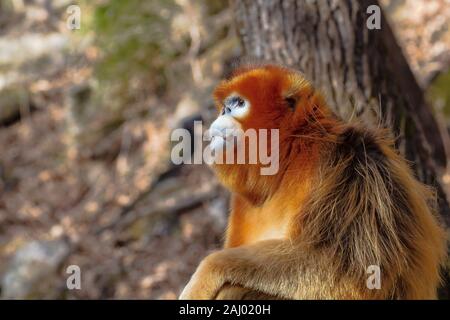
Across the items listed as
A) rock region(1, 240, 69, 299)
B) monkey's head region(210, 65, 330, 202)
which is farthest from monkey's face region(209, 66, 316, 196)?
rock region(1, 240, 69, 299)

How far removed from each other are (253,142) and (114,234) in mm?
5656

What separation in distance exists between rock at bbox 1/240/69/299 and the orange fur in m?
5.05

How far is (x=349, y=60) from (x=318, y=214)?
1792mm

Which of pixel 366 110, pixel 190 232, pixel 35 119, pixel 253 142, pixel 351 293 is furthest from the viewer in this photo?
pixel 35 119

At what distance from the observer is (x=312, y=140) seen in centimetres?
363

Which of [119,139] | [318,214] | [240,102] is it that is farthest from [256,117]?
[119,139]

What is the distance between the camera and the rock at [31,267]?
322 inches

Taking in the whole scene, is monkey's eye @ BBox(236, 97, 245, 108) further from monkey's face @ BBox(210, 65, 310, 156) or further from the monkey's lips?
the monkey's lips

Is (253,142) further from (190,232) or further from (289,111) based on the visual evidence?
(190,232)

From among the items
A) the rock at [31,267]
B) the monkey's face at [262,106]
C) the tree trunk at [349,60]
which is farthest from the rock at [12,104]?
the monkey's face at [262,106]

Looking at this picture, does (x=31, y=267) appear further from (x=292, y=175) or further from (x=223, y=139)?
(x=292, y=175)

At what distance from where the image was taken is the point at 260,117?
3.67 metres

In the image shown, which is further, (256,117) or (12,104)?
(12,104)
